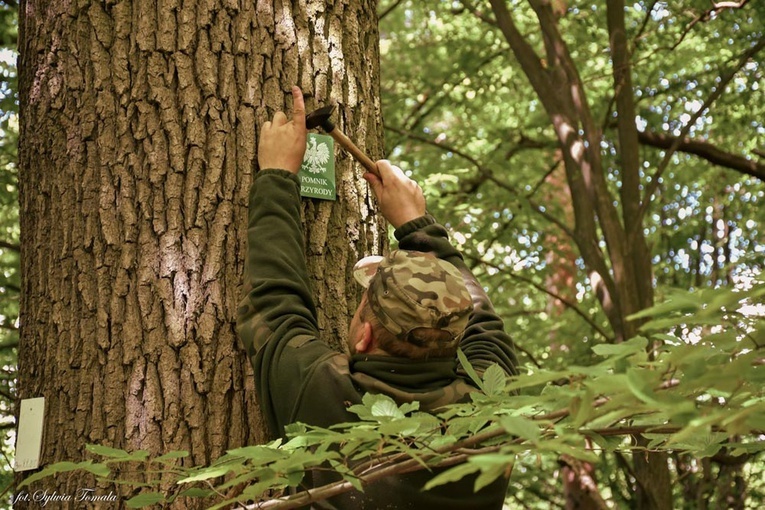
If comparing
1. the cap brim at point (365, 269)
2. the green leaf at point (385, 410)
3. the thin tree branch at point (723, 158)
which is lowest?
the green leaf at point (385, 410)

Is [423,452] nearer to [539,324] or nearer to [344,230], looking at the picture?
[344,230]

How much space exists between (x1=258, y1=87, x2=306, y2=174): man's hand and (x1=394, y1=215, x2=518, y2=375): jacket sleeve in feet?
1.45

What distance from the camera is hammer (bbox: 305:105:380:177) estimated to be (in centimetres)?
281

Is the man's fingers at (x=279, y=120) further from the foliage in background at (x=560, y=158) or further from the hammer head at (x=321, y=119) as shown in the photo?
the foliage in background at (x=560, y=158)

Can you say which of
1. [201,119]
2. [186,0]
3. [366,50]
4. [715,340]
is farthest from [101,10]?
[715,340]

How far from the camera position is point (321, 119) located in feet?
9.27

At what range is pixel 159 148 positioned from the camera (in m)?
2.76

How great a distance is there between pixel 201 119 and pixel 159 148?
0.54 feet

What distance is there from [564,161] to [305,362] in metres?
4.17

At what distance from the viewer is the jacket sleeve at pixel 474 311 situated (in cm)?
276

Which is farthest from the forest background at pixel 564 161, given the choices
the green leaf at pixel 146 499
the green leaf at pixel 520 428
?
the green leaf at pixel 520 428

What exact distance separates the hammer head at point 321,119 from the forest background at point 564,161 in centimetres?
310

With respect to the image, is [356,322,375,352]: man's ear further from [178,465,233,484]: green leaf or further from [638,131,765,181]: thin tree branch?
[638,131,765,181]: thin tree branch

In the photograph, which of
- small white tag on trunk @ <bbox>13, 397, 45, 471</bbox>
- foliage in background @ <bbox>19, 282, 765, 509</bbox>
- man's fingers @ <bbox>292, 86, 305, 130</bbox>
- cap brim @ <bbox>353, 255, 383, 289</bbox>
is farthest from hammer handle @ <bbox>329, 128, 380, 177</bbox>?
small white tag on trunk @ <bbox>13, 397, 45, 471</bbox>
